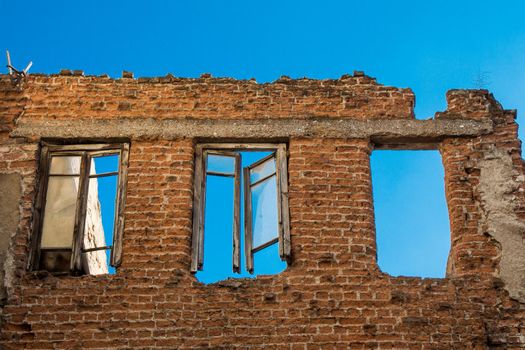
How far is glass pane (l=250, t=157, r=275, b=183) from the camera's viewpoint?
10155 mm

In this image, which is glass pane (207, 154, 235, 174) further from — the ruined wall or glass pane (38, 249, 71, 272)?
glass pane (38, 249, 71, 272)

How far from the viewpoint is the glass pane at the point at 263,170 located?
10.2 m

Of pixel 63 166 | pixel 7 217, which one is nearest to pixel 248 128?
pixel 63 166

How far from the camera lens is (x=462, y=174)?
32.8 feet

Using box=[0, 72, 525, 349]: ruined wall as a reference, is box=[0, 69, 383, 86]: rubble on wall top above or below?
above

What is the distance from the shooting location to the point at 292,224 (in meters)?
9.59

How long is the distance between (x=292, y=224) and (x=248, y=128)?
4.48 ft

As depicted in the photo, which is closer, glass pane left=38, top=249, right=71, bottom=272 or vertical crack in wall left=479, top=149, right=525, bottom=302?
vertical crack in wall left=479, top=149, right=525, bottom=302

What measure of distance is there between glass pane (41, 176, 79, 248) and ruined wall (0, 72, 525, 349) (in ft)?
0.80

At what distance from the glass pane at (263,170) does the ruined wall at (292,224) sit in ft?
0.89

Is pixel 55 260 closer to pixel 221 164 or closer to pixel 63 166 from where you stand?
pixel 63 166

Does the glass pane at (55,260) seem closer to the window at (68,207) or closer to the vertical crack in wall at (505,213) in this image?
the window at (68,207)

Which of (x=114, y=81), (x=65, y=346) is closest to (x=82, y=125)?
(x=114, y=81)

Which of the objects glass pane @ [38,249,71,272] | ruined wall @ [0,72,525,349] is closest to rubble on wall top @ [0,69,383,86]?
ruined wall @ [0,72,525,349]
